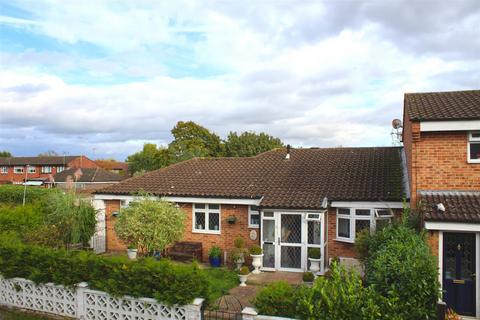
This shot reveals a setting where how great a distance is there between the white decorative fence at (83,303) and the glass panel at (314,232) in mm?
7300

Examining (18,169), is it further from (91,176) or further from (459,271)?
(459,271)

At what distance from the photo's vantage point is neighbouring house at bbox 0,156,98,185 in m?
70.9

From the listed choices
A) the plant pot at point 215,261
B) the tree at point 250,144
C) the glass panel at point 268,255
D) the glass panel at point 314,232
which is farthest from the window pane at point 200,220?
the tree at point 250,144

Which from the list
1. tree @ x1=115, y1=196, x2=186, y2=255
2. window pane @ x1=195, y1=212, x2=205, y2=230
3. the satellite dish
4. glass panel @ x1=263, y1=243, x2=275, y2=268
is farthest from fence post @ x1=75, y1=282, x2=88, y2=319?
the satellite dish

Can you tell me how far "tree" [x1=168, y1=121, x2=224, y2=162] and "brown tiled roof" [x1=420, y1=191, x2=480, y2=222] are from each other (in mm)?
41459

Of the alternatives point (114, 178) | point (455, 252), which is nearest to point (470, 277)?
point (455, 252)

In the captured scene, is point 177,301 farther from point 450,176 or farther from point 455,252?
point 450,176

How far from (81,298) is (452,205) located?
1001 cm

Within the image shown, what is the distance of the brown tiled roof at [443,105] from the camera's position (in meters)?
11.8

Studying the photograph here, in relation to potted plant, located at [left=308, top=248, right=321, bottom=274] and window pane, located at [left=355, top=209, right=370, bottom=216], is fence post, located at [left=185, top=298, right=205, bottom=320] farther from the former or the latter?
window pane, located at [left=355, top=209, right=370, bottom=216]

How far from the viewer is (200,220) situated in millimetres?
18000

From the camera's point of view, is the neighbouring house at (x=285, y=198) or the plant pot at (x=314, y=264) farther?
the neighbouring house at (x=285, y=198)

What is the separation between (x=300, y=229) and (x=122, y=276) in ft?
25.3

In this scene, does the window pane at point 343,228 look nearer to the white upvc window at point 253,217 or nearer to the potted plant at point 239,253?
the white upvc window at point 253,217
